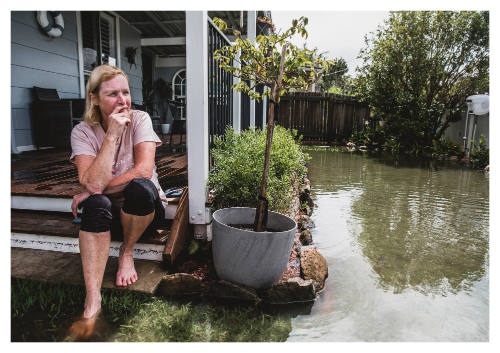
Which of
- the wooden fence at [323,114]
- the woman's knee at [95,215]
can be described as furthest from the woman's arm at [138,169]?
the wooden fence at [323,114]

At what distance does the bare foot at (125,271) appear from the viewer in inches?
75.9

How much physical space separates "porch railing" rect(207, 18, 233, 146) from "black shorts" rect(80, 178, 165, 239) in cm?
101

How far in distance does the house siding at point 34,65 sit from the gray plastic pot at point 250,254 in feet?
13.4

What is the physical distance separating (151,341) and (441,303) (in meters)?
1.70

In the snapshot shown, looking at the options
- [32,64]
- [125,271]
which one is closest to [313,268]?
[125,271]

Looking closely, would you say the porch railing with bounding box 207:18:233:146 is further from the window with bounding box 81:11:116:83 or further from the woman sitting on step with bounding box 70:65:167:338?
the window with bounding box 81:11:116:83

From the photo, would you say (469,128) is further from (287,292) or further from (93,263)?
(93,263)

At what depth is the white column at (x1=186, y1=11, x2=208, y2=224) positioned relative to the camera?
220 centimetres

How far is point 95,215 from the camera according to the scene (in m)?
1.72

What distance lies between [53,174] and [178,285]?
6.83ft

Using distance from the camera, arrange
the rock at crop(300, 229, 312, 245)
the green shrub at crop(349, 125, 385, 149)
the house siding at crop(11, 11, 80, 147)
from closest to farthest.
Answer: the rock at crop(300, 229, 312, 245)
the house siding at crop(11, 11, 80, 147)
the green shrub at crop(349, 125, 385, 149)

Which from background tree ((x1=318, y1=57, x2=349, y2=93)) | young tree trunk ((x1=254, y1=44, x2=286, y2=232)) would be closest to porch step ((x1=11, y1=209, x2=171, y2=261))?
young tree trunk ((x1=254, y1=44, x2=286, y2=232))

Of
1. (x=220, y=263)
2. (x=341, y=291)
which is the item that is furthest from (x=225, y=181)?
(x=341, y=291)

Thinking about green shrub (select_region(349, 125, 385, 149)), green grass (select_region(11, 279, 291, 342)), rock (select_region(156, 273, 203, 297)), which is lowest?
green grass (select_region(11, 279, 291, 342))
